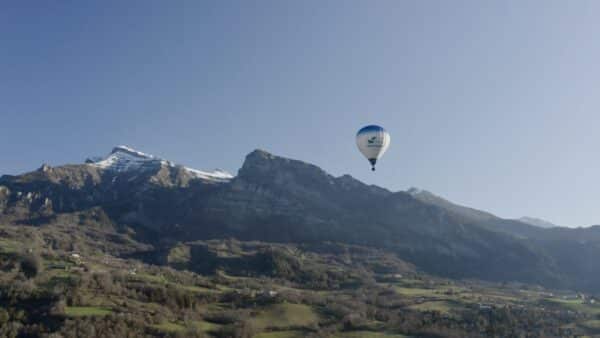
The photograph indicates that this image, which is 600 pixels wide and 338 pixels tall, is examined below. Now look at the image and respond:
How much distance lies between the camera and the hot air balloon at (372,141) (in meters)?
79.2

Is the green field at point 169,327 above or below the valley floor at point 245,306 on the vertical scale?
below

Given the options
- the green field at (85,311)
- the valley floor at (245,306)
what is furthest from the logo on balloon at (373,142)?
the green field at (85,311)

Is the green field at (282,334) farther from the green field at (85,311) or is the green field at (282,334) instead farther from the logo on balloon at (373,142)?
the logo on balloon at (373,142)

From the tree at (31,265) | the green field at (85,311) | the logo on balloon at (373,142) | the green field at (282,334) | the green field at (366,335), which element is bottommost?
the green field at (282,334)

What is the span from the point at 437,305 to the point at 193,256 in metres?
93.3

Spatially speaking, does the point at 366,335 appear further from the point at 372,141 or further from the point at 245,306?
the point at 372,141

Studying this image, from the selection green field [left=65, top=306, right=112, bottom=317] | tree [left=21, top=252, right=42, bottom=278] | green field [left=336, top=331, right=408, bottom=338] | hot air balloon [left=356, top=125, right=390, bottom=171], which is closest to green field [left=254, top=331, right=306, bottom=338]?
green field [left=336, top=331, right=408, bottom=338]

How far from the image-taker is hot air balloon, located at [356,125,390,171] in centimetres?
7925

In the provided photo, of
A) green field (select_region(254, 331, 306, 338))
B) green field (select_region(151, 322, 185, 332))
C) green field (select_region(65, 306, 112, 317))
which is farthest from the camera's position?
green field (select_region(254, 331, 306, 338))

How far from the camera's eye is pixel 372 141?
79188 mm

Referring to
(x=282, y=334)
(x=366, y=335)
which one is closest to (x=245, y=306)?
(x=282, y=334)

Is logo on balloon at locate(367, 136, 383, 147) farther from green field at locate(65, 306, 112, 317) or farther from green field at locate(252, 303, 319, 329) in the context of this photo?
green field at locate(65, 306, 112, 317)

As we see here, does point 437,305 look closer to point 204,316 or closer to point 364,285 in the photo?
point 364,285

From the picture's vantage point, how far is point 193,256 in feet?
584
